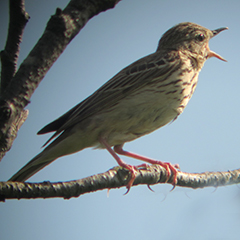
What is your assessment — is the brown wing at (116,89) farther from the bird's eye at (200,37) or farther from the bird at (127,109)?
the bird's eye at (200,37)

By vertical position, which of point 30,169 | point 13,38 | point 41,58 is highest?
point 13,38

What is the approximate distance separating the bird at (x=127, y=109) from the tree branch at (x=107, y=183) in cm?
47

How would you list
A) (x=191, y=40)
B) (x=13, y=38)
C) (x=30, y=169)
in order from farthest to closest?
(x=191, y=40), (x=30, y=169), (x=13, y=38)

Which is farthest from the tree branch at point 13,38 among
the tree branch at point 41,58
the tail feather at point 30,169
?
the tail feather at point 30,169

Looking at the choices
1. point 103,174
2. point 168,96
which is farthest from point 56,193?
point 168,96

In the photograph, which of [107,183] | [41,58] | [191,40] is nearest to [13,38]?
[41,58]

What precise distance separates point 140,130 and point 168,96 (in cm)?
69

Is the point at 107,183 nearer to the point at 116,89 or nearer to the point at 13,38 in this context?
the point at 13,38

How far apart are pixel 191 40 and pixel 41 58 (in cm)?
356

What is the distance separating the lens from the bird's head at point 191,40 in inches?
229

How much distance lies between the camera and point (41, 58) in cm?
309

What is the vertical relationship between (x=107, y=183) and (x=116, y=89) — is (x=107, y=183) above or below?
below

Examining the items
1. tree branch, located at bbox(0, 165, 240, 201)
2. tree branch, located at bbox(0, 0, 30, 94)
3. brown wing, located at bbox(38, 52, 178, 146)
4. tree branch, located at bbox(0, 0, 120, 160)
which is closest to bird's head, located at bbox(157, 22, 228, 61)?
brown wing, located at bbox(38, 52, 178, 146)

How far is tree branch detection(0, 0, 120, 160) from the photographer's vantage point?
9.48 ft
